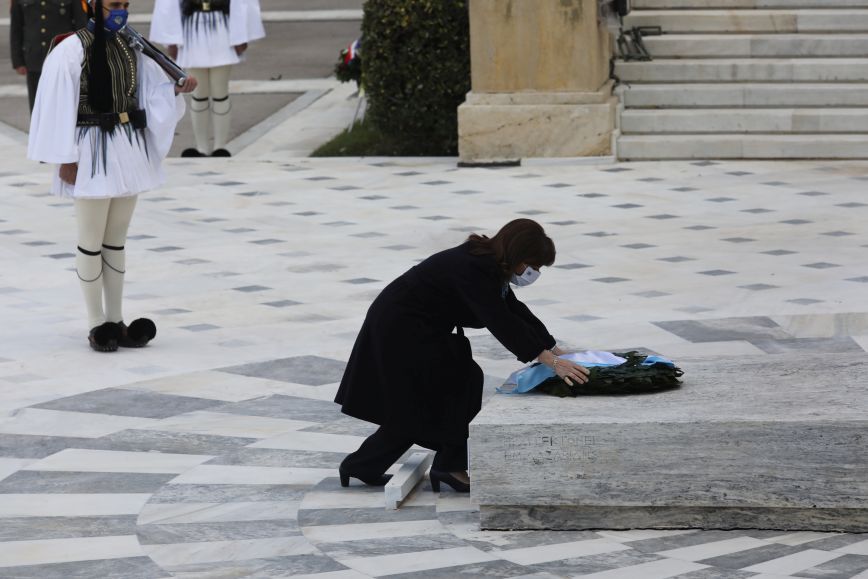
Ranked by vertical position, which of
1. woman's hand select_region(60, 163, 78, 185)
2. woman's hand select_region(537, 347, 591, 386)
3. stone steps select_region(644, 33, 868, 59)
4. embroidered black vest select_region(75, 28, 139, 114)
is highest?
embroidered black vest select_region(75, 28, 139, 114)

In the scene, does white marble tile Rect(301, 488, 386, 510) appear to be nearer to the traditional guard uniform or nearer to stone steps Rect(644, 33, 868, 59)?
the traditional guard uniform

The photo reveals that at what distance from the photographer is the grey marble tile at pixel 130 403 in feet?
25.1

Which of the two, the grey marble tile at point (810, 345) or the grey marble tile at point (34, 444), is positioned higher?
the grey marble tile at point (34, 444)

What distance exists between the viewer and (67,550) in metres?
5.79

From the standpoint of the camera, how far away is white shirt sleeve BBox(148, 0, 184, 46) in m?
14.8

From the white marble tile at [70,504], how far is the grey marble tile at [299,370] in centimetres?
186

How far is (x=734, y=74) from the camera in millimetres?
15164

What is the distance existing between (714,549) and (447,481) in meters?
1.15

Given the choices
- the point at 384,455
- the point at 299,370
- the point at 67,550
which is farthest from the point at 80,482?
the point at 299,370

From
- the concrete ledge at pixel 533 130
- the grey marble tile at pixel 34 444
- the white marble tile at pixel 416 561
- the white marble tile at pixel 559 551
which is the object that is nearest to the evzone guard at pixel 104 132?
the grey marble tile at pixel 34 444


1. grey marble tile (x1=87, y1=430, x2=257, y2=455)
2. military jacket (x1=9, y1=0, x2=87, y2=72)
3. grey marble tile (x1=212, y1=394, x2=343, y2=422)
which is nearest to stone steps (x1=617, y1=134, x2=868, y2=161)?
military jacket (x1=9, y1=0, x2=87, y2=72)

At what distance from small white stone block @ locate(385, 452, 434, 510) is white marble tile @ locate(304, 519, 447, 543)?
0.16 metres

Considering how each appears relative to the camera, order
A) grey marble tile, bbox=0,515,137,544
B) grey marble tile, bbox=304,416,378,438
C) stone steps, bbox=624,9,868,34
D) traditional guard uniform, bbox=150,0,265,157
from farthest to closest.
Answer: stone steps, bbox=624,9,868,34 → traditional guard uniform, bbox=150,0,265,157 → grey marble tile, bbox=304,416,378,438 → grey marble tile, bbox=0,515,137,544

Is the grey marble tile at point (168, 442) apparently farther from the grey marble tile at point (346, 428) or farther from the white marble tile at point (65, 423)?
the grey marble tile at point (346, 428)
